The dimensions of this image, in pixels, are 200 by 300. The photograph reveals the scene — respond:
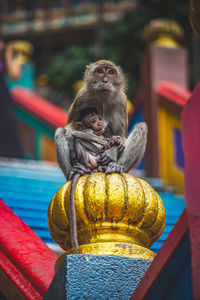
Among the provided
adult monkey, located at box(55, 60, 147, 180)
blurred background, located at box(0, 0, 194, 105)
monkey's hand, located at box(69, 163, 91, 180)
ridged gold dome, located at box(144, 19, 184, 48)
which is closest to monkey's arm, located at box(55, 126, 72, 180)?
adult monkey, located at box(55, 60, 147, 180)

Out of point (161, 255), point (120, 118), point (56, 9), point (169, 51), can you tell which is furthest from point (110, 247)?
point (56, 9)

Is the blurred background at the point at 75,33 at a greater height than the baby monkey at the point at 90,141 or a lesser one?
lesser

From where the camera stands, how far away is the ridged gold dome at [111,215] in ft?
7.68

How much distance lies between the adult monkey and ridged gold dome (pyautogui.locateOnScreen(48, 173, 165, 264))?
1045 millimetres

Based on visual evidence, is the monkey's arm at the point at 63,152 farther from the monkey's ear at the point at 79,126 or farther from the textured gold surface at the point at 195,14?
the textured gold surface at the point at 195,14

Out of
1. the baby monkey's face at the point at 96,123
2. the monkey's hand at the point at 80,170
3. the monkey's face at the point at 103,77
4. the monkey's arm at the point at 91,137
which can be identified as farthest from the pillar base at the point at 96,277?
the monkey's face at the point at 103,77

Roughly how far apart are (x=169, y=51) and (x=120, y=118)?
3.81 meters

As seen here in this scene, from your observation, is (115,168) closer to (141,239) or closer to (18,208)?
(141,239)

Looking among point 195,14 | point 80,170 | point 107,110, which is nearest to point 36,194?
point 107,110

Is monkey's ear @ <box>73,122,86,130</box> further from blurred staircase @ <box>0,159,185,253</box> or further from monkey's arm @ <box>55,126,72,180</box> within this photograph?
blurred staircase @ <box>0,159,185,253</box>

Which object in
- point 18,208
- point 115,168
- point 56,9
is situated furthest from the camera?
point 56,9

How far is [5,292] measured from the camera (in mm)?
2527

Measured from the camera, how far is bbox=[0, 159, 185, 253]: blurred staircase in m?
3.83

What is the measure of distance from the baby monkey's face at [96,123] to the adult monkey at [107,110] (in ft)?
0.51
